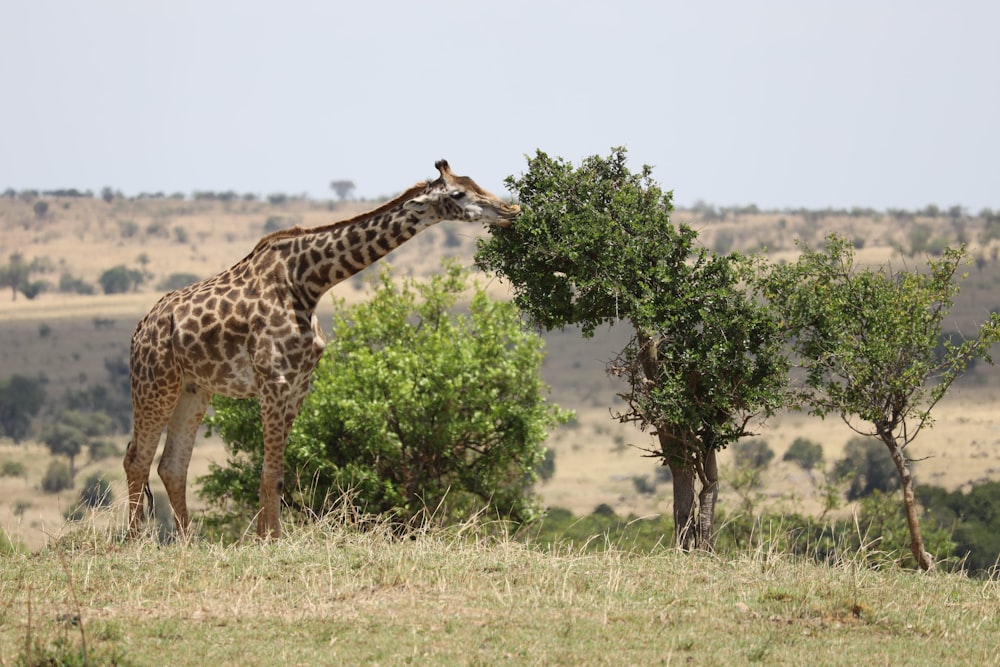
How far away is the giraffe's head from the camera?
12.8 m

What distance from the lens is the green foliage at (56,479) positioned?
5091 cm

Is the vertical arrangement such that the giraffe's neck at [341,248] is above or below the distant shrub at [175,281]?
above

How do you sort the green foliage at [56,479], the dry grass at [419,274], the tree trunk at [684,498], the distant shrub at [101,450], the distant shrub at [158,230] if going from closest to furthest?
the tree trunk at [684,498] < the green foliage at [56,479] < the dry grass at [419,274] < the distant shrub at [101,450] < the distant shrub at [158,230]

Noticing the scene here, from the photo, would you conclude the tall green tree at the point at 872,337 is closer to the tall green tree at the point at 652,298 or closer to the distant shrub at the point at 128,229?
the tall green tree at the point at 652,298

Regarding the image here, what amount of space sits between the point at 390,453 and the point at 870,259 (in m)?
73.0

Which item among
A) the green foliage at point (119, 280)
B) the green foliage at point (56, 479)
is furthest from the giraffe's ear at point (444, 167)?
the green foliage at point (119, 280)

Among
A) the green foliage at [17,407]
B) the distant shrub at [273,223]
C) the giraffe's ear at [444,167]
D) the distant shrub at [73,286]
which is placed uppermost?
the distant shrub at [273,223]

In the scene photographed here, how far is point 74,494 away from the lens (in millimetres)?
49594

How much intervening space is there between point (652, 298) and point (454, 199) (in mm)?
2430

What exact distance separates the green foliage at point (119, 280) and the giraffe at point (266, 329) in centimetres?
8247

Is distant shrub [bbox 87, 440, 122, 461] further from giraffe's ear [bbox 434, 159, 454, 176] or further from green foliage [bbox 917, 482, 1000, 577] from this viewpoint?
giraffe's ear [bbox 434, 159, 454, 176]

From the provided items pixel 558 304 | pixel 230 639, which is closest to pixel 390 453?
Answer: pixel 558 304

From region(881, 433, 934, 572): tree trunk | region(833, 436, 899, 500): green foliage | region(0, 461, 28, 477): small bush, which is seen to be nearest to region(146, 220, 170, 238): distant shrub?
region(0, 461, 28, 477): small bush

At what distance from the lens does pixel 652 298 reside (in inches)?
538
